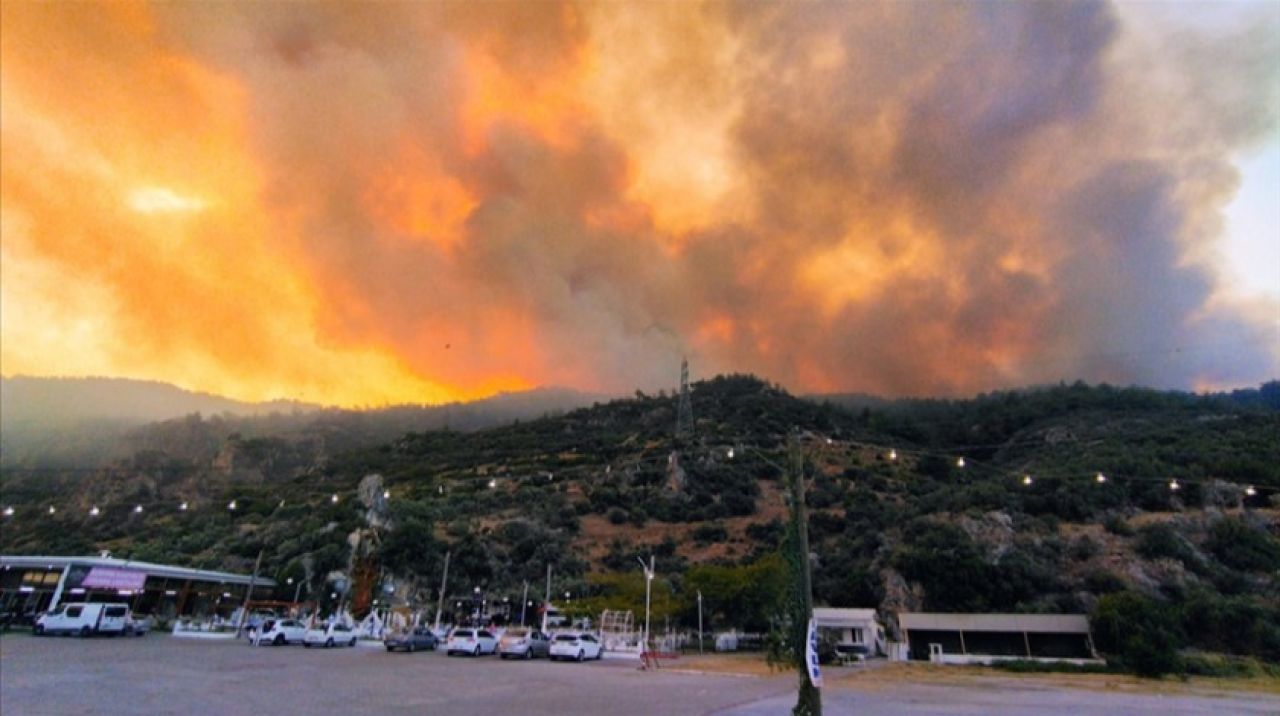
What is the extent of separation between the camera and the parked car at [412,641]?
35.3 meters

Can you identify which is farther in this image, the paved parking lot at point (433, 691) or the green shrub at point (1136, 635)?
the green shrub at point (1136, 635)

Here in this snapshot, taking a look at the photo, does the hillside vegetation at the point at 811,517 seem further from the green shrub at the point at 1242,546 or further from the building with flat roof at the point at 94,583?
the building with flat roof at the point at 94,583

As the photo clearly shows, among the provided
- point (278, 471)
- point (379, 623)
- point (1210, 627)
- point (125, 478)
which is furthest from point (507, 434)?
point (1210, 627)

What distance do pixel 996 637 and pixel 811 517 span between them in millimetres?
37094

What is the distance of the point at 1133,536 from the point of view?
61.0 m

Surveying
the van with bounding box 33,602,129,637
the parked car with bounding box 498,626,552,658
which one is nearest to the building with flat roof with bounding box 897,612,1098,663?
the parked car with bounding box 498,626,552,658

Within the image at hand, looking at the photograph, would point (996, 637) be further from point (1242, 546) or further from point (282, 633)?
point (282, 633)

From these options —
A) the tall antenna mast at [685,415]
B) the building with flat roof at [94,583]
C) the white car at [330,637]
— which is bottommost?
the white car at [330,637]

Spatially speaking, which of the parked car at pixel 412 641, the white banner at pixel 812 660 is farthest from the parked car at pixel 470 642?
the white banner at pixel 812 660

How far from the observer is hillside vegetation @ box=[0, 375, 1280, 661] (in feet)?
180

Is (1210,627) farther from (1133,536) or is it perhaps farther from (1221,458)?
(1221,458)

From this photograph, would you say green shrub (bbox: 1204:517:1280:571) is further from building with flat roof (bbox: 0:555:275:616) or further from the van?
the van

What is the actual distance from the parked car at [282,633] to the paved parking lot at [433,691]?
694 centimetres

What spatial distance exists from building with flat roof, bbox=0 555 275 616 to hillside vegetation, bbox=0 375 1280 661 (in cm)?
1196
